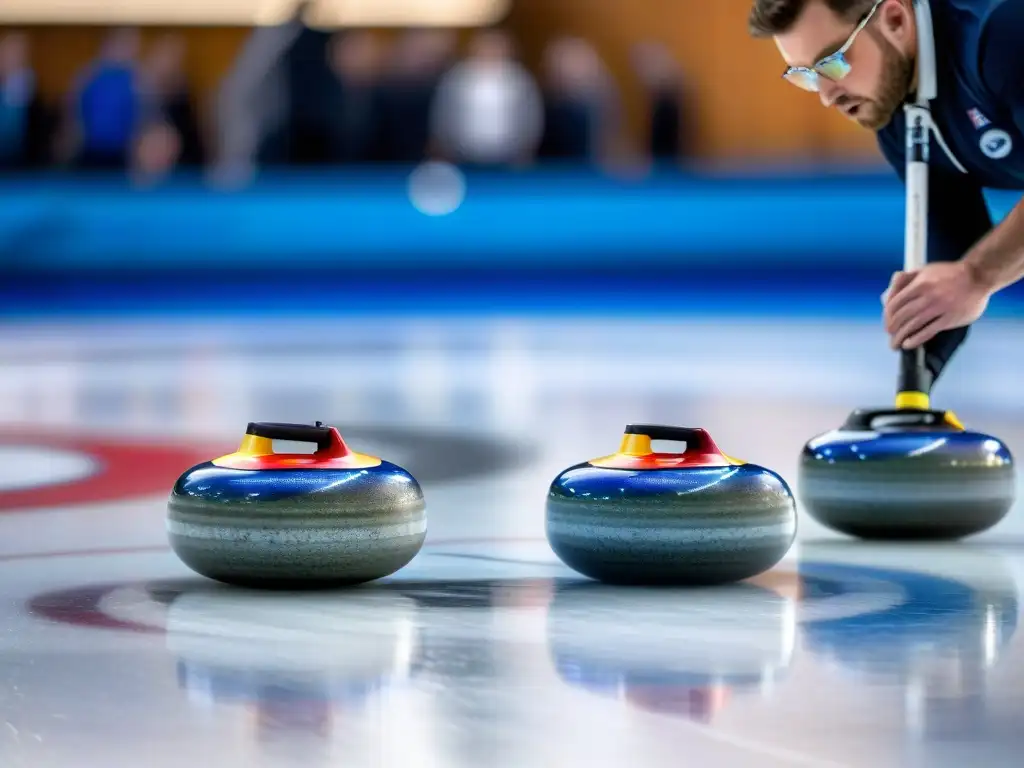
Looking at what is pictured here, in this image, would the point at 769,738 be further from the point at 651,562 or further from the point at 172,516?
the point at 172,516

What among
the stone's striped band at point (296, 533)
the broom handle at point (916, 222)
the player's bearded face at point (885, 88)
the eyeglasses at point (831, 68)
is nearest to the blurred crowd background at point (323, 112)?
the broom handle at point (916, 222)

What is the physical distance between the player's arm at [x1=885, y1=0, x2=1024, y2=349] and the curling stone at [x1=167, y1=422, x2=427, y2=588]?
1.18 m

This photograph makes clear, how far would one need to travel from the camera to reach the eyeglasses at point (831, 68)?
3178 millimetres

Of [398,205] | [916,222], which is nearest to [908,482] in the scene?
[916,222]

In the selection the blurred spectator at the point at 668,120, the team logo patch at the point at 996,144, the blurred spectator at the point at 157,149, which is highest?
the blurred spectator at the point at 668,120

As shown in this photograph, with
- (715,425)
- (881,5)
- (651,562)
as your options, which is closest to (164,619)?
(651,562)

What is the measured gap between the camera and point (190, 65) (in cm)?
2156

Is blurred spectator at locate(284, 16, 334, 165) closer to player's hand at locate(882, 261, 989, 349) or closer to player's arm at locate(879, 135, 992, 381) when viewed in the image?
player's arm at locate(879, 135, 992, 381)

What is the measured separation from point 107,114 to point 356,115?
7.37 feet

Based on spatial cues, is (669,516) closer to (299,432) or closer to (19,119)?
(299,432)

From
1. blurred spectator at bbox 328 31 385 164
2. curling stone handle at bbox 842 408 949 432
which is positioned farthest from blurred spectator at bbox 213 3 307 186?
curling stone handle at bbox 842 408 949 432

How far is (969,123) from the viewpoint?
11.2ft

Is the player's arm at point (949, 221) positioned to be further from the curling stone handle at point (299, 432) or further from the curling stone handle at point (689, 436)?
the curling stone handle at point (299, 432)

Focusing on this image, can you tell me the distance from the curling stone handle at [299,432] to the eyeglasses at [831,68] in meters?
1.14
